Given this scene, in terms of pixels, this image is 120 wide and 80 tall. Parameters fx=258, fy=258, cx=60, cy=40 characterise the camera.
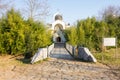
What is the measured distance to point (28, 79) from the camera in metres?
11.2

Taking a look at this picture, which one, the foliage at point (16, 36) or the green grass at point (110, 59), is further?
the foliage at point (16, 36)

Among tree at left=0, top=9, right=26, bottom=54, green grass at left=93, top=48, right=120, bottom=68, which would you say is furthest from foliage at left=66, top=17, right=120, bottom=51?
tree at left=0, top=9, right=26, bottom=54

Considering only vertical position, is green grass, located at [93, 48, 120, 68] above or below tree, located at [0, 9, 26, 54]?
below

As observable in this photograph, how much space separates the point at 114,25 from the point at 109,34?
2.07 metres

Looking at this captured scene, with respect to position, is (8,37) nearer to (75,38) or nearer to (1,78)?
(1,78)

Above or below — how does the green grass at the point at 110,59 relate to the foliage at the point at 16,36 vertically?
below

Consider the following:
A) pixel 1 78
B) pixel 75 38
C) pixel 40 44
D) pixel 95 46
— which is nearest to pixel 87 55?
pixel 40 44

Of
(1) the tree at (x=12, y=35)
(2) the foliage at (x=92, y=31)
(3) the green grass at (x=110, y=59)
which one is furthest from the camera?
(2) the foliage at (x=92, y=31)

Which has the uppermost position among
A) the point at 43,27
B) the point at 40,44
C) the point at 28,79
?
the point at 43,27

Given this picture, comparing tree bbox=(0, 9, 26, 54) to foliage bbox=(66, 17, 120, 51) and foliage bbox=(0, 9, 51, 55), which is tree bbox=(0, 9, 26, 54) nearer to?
foliage bbox=(0, 9, 51, 55)

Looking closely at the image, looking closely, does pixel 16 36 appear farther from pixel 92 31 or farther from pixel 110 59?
pixel 92 31

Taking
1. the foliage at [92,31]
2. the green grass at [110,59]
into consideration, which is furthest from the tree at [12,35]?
the foliage at [92,31]

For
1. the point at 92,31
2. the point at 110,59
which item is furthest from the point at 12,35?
the point at 92,31

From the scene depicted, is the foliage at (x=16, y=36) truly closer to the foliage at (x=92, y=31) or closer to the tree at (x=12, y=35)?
the tree at (x=12, y=35)
